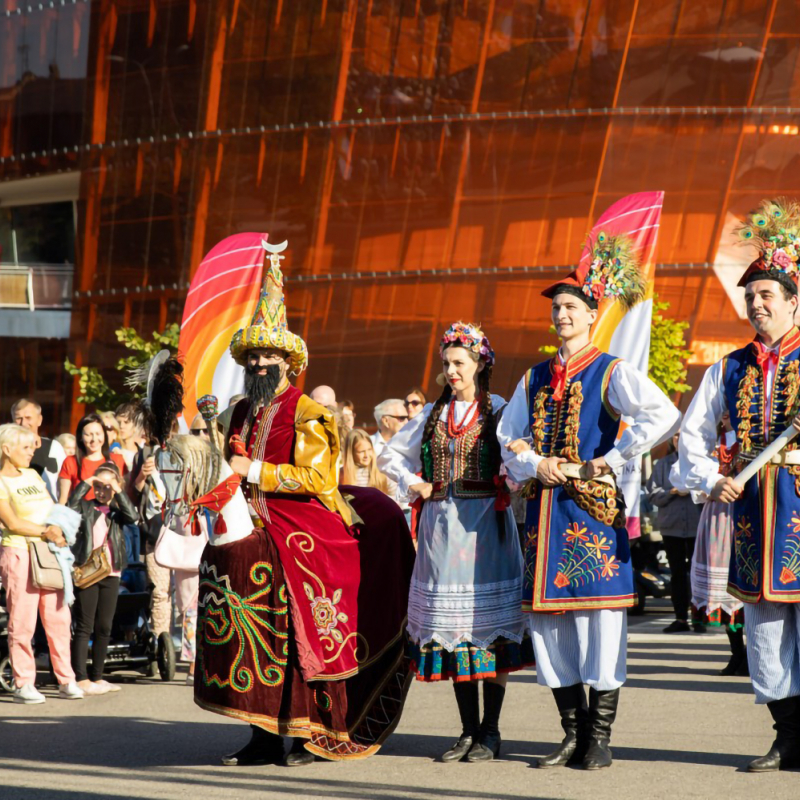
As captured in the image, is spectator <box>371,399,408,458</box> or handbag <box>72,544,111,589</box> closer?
handbag <box>72,544,111,589</box>

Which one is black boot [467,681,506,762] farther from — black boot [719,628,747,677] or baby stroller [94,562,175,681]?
baby stroller [94,562,175,681]

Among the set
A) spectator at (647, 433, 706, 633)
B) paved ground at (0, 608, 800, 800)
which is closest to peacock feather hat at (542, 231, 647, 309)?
paved ground at (0, 608, 800, 800)

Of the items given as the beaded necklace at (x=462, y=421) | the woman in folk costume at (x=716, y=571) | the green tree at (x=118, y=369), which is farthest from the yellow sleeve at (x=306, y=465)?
the green tree at (x=118, y=369)

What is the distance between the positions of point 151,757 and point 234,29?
23.5 meters

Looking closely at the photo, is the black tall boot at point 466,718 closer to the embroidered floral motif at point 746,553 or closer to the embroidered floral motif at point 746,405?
the embroidered floral motif at point 746,553

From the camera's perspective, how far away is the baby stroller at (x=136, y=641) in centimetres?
1021

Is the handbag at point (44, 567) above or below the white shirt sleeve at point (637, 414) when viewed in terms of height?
below

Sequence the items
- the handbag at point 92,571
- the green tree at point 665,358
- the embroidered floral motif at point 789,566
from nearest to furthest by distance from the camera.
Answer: the embroidered floral motif at point 789,566 → the handbag at point 92,571 → the green tree at point 665,358

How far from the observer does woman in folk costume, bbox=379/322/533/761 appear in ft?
22.3

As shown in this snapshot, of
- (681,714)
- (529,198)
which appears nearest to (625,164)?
(529,198)

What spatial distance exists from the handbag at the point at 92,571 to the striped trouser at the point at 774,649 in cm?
481

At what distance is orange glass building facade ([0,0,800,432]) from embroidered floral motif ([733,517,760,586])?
69.3 ft

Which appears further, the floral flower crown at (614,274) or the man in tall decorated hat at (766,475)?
the floral flower crown at (614,274)

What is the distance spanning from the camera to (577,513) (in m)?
6.64
